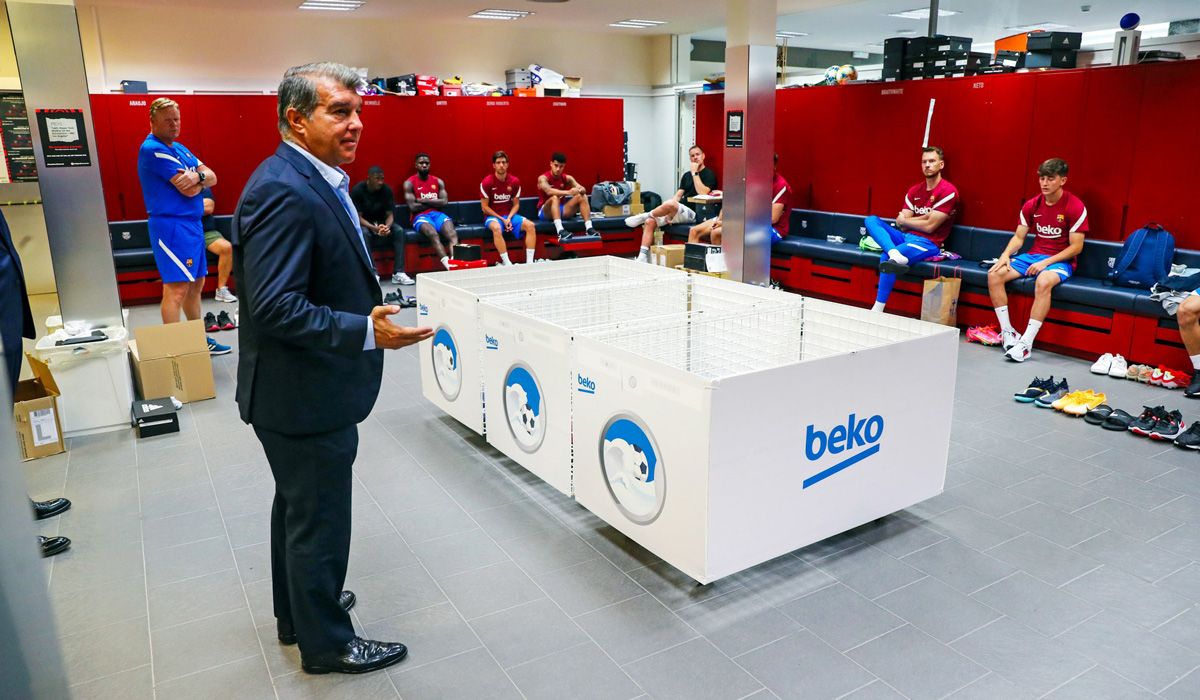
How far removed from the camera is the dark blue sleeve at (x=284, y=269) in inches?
78.8

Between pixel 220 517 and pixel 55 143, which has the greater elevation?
pixel 55 143

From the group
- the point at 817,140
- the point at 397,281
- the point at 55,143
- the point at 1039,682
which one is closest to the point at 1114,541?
the point at 1039,682

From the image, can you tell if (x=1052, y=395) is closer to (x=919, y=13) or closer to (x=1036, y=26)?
(x=919, y=13)

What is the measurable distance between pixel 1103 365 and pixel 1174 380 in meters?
0.43

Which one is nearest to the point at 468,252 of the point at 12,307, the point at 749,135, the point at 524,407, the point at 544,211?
the point at 544,211

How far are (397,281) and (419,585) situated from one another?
6.65 meters

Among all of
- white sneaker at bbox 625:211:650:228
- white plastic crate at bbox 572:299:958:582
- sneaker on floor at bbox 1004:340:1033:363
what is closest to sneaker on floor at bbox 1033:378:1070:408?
sneaker on floor at bbox 1004:340:1033:363

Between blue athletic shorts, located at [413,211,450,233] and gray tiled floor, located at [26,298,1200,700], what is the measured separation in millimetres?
5713

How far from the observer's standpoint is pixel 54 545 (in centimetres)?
322

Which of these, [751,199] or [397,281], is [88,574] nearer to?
[751,199]

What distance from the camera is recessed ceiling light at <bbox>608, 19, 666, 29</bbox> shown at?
10835 mm

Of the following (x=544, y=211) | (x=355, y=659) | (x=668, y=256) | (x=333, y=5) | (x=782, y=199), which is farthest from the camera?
(x=544, y=211)

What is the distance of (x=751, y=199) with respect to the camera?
638 centimetres

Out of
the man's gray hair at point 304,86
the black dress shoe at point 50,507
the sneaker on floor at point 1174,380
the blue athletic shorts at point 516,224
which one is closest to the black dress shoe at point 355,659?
the man's gray hair at point 304,86
